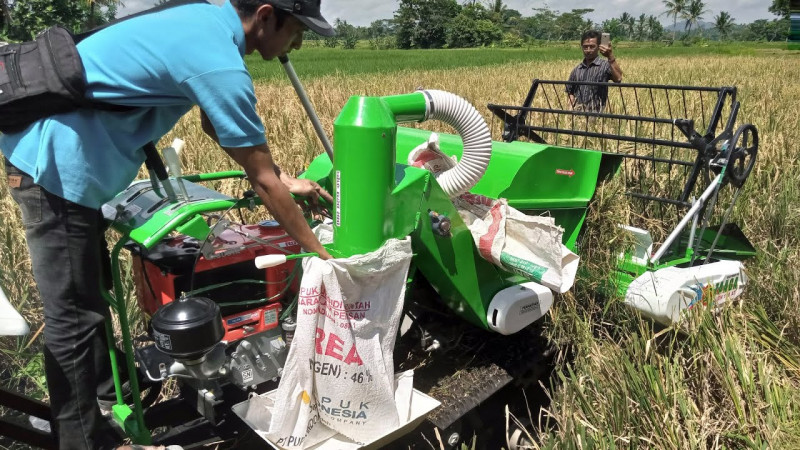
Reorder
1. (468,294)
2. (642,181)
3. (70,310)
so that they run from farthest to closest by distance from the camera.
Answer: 1. (642,181)
2. (468,294)
3. (70,310)

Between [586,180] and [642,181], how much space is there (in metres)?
1.26

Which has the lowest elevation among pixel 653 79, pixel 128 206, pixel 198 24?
pixel 653 79

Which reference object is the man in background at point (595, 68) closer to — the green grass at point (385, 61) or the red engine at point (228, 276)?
the red engine at point (228, 276)

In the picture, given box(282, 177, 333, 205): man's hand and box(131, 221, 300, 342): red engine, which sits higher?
box(282, 177, 333, 205): man's hand

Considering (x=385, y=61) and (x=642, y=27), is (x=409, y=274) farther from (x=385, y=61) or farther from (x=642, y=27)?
(x=642, y=27)

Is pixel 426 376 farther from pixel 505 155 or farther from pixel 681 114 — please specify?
pixel 681 114

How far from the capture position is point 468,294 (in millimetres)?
2510

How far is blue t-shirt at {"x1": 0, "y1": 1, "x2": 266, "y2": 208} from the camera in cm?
177

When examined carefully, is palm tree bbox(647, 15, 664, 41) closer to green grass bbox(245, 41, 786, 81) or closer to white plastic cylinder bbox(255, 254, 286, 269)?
green grass bbox(245, 41, 786, 81)

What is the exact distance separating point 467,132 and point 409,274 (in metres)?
0.60

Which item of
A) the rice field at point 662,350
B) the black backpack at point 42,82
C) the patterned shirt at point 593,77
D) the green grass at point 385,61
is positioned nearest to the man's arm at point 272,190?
the black backpack at point 42,82

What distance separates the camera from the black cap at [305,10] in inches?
76.0

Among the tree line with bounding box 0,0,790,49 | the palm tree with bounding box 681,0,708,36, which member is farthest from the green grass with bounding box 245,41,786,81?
the palm tree with bounding box 681,0,708,36

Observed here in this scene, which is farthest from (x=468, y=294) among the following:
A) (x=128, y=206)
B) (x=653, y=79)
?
(x=653, y=79)
